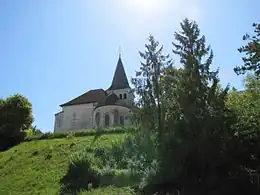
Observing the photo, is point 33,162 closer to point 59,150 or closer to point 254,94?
point 59,150

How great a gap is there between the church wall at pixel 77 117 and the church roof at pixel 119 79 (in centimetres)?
554

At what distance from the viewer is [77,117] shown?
64.8 metres

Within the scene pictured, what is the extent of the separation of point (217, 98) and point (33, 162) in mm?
19000

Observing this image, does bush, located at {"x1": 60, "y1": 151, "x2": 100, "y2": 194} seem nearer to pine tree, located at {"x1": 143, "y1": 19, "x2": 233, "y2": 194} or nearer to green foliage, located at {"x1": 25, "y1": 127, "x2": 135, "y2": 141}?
pine tree, located at {"x1": 143, "y1": 19, "x2": 233, "y2": 194}

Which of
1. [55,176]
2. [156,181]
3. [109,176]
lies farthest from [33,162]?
[156,181]

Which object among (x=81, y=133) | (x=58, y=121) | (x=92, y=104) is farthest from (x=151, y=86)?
(x=58, y=121)

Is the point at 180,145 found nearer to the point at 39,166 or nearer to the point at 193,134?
the point at 193,134

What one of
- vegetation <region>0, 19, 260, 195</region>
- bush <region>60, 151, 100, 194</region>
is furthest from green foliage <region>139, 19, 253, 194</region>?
bush <region>60, 151, 100, 194</region>

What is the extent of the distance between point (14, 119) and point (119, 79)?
75.8ft

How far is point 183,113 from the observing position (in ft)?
61.9

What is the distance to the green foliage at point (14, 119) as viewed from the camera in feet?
152

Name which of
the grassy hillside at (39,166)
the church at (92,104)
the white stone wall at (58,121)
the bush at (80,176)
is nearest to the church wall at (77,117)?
the church at (92,104)

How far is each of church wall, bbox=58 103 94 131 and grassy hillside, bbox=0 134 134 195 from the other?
21673 millimetres

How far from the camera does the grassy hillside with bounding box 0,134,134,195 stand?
80.1ft
